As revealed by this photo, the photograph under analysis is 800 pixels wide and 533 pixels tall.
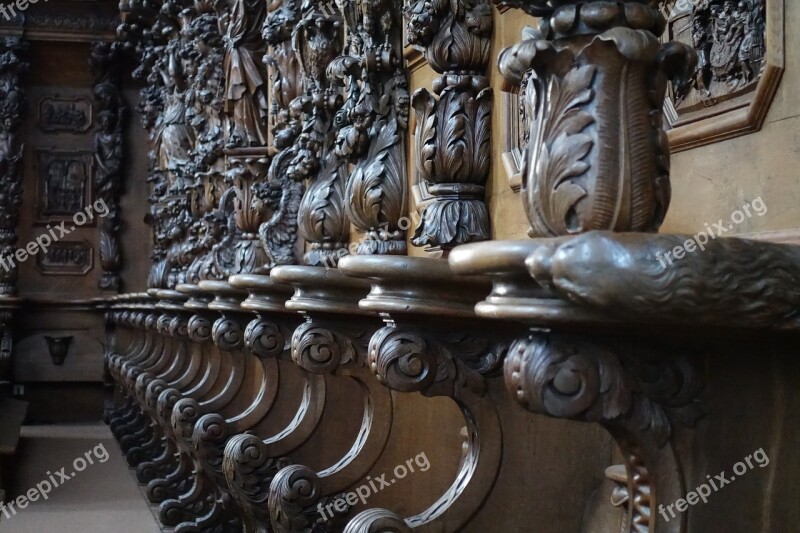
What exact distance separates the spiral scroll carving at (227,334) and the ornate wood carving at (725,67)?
2.22m

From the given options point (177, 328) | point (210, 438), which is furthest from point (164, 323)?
point (210, 438)

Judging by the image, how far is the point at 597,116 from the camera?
1.13 meters

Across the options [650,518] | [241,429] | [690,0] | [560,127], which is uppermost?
[690,0]

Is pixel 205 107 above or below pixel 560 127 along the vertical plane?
above

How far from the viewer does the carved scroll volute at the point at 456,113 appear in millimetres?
2439

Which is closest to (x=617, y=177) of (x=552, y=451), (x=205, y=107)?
(x=552, y=451)

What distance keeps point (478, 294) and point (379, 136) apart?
1.38 m

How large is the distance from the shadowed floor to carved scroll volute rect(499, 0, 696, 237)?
3.67 meters

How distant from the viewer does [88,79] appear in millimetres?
10078

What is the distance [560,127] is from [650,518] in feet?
1.35

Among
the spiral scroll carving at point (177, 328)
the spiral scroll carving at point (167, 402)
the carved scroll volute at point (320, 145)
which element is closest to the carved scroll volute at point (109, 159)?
the spiral scroll carving at point (177, 328)

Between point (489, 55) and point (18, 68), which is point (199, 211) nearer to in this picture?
point (18, 68)

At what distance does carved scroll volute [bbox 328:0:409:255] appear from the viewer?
2.91 meters

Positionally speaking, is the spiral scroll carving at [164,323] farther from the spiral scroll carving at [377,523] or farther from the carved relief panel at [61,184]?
the carved relief panel at [61,184]
